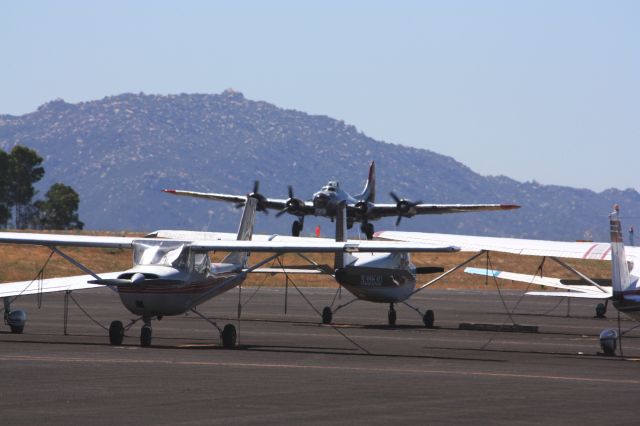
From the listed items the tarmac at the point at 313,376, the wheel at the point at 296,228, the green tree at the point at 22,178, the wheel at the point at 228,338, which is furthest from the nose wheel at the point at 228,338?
the green tree at the point at 22,178

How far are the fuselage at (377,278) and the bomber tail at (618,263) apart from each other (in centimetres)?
947

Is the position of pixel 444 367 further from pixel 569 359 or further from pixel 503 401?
pixel 503 401

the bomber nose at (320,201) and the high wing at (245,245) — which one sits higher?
the bomber nose at (320,201)

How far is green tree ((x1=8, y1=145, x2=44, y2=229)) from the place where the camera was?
571 feet

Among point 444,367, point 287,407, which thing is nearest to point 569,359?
point 444,367

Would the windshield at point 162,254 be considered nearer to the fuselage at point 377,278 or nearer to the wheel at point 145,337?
the wheel at point 145,337

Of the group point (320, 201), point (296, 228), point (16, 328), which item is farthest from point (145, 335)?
point (296, 228)

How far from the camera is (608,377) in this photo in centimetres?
2377

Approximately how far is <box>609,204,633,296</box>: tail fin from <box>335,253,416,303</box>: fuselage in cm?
947

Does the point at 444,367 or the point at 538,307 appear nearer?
the point at 444,367

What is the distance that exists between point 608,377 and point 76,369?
30.9 feet

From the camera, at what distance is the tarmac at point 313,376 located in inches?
683

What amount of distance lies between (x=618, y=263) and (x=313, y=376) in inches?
385

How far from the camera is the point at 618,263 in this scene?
2952cm
